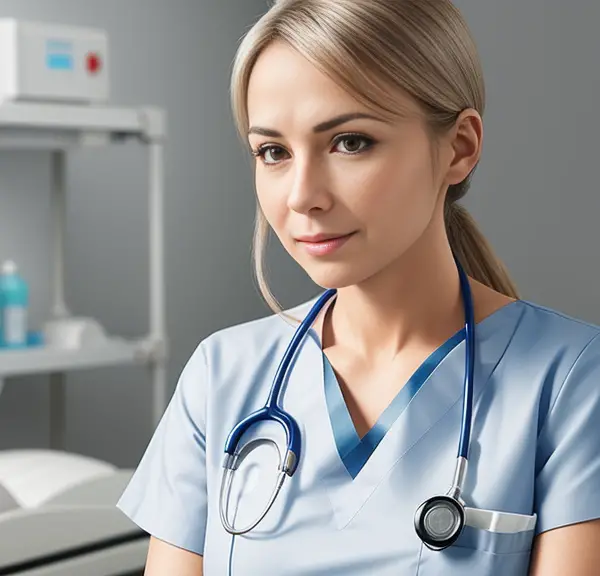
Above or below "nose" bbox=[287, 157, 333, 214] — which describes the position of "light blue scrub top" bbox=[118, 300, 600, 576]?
below

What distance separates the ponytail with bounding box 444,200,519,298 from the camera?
111cm

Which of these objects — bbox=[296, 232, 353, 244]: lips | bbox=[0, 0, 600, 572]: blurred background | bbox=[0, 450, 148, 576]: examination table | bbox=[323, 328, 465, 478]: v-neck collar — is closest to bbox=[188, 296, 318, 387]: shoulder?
bbox=[323, 328, 465, 478]: v-neck collar

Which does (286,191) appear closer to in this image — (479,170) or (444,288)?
(444,288)

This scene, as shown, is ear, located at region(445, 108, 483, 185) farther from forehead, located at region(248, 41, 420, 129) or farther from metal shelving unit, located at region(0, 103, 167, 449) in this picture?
metal shelving unit, located at region(0, 103, 167, 449)

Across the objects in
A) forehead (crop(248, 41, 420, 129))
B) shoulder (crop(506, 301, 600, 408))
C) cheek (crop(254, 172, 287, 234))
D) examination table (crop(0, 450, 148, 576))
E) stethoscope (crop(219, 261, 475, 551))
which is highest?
forehead (crop(248, 41, 420, 129))

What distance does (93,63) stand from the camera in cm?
275

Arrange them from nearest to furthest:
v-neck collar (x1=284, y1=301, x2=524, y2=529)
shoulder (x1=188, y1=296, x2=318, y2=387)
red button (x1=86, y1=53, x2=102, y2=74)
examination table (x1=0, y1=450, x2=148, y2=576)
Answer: v-neck collar (x1=284, y1=301, x2=524, y2=529) → shoulder (x1=188, y1=296, x2=318, y2=387) → examination table (x1=0, y1=450, x2=148, y2=576) → red button (x1=86, y1=53, x2=102, y2=74)

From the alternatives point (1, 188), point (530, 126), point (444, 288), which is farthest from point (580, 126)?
point (444, 288)

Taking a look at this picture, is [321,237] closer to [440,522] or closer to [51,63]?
[440,522]

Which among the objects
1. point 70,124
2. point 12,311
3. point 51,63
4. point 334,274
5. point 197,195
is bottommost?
point 12,311

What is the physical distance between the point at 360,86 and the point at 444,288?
22cm

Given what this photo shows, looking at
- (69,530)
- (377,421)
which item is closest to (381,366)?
(377,421)

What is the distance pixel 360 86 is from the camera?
0.92 metres

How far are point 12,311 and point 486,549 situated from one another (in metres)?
1.94
